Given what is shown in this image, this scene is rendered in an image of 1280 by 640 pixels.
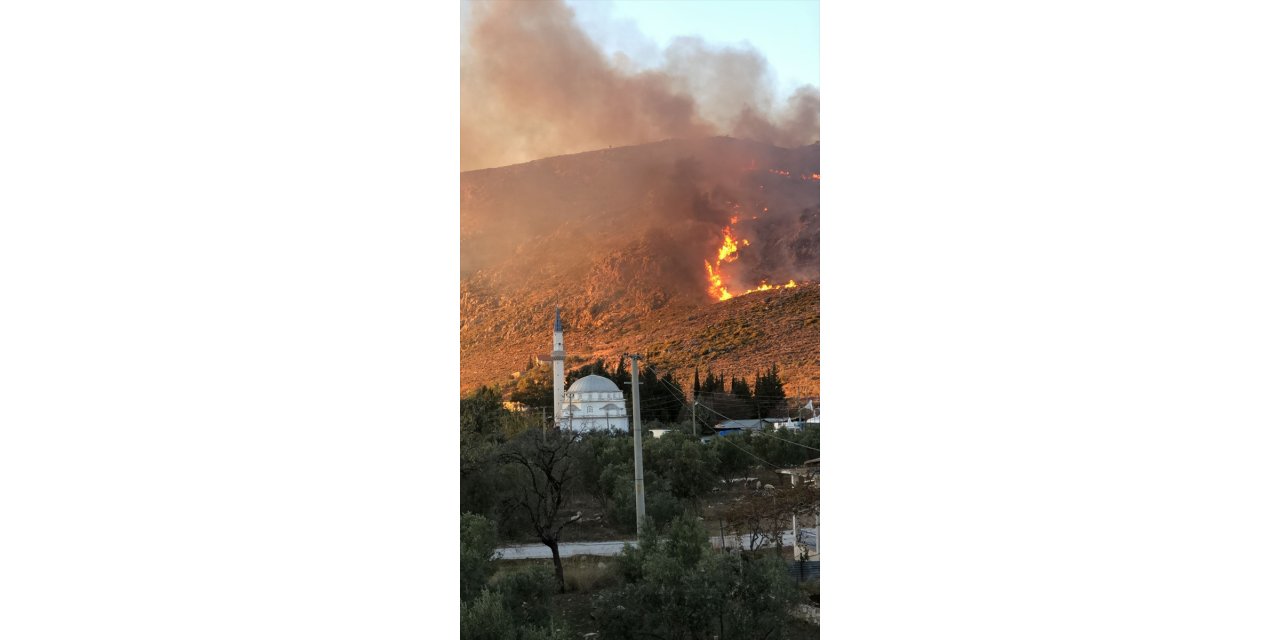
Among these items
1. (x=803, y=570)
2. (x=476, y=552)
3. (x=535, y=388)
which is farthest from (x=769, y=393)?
(x=476, y=552)

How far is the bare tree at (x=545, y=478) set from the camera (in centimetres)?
454

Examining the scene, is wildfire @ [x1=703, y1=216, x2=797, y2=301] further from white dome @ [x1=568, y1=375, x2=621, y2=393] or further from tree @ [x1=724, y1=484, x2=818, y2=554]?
tree @ [x1=724, y1=484, x2=818, y2=554]

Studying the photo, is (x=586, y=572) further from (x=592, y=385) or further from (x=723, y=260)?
(x=723, y=260)

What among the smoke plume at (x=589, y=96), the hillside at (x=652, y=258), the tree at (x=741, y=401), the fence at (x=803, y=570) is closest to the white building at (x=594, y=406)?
the hillside at (x=652, y=258)

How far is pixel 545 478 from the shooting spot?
464 cm

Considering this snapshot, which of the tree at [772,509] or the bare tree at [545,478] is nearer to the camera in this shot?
the tree at [772,509]

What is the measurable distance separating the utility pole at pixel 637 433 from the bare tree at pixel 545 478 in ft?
0.92

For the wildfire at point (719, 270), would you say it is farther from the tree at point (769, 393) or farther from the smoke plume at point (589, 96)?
the smoke plume at point (589, 96)

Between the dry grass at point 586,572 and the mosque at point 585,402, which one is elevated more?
A: the mosque at point 585,402
